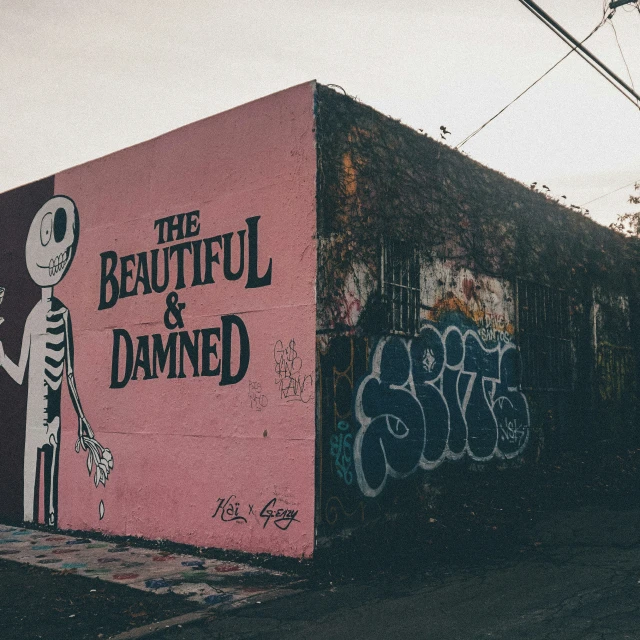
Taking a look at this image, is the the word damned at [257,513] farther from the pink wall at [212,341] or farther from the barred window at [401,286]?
the barred window at [401,286]

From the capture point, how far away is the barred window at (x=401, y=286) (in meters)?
8.14

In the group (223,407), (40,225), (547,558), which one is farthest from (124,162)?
(547,558)

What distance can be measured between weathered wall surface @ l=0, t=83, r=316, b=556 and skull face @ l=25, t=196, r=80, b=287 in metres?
0.04

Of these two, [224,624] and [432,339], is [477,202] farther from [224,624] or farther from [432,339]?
[224,624]

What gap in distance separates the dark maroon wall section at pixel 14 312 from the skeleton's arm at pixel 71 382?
922 millimetres

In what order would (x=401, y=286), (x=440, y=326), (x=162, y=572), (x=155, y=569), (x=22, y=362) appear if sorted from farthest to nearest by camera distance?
(x=22, y=362)
(x=440, y=326)
(x=401, y=286)
(x=155, y=569)
(x=162, y=572)

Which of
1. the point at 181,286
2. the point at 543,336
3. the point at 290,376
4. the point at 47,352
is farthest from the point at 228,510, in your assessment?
the point at 543,336

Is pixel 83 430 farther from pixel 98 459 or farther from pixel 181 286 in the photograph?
pixel 181 286

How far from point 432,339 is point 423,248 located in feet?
3.63

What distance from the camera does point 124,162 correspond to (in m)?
9.50

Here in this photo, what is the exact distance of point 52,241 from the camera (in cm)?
1044

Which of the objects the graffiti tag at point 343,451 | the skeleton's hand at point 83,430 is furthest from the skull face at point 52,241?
the graffiti tag at point 343,451

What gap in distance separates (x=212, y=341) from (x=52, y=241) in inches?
145

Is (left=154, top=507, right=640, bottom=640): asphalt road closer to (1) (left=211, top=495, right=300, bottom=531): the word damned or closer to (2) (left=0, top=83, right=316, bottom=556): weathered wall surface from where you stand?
(1) (left=211, top=495, right=300, bottom=531): the word damned
